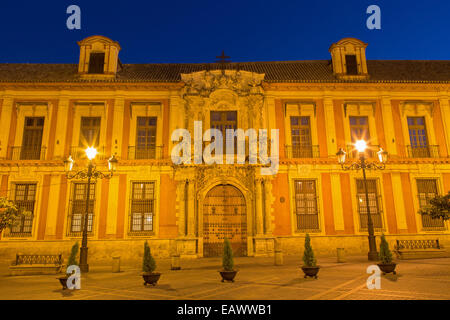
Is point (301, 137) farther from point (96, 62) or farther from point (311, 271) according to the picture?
point (96, 62)

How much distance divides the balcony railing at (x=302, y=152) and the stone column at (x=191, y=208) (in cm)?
575

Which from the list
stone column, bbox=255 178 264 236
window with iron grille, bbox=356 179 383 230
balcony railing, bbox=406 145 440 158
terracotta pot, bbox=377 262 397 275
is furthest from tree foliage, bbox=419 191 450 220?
stone column, bbox=255 178 264 236

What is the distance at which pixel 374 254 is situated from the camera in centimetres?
1347

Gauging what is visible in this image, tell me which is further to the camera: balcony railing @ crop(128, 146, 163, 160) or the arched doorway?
balcony railing @ crop(128, 146, 163, 160)

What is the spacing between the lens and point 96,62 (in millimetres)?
20141

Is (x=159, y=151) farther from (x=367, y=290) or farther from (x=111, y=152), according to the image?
(x=367, y=290)

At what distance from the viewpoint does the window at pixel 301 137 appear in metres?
18.8

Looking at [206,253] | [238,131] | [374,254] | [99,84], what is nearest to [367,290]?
[374,254]

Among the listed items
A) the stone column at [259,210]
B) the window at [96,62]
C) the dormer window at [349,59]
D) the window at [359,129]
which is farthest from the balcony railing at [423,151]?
the window at [96,62]

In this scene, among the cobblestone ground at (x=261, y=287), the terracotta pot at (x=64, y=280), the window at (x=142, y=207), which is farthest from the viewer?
the window at (x=142, y=207)

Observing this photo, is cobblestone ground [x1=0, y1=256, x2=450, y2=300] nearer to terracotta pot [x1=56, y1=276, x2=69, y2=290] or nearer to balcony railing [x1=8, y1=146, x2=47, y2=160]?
terracotta pot [x1=56, y1=276, x2=69, y2=290]

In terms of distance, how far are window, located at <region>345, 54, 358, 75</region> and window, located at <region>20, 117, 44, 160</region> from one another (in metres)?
19.1

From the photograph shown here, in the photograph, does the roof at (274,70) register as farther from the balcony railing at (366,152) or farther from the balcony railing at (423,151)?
the balcony railing at (366,152)

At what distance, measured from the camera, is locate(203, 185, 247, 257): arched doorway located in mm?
17250
